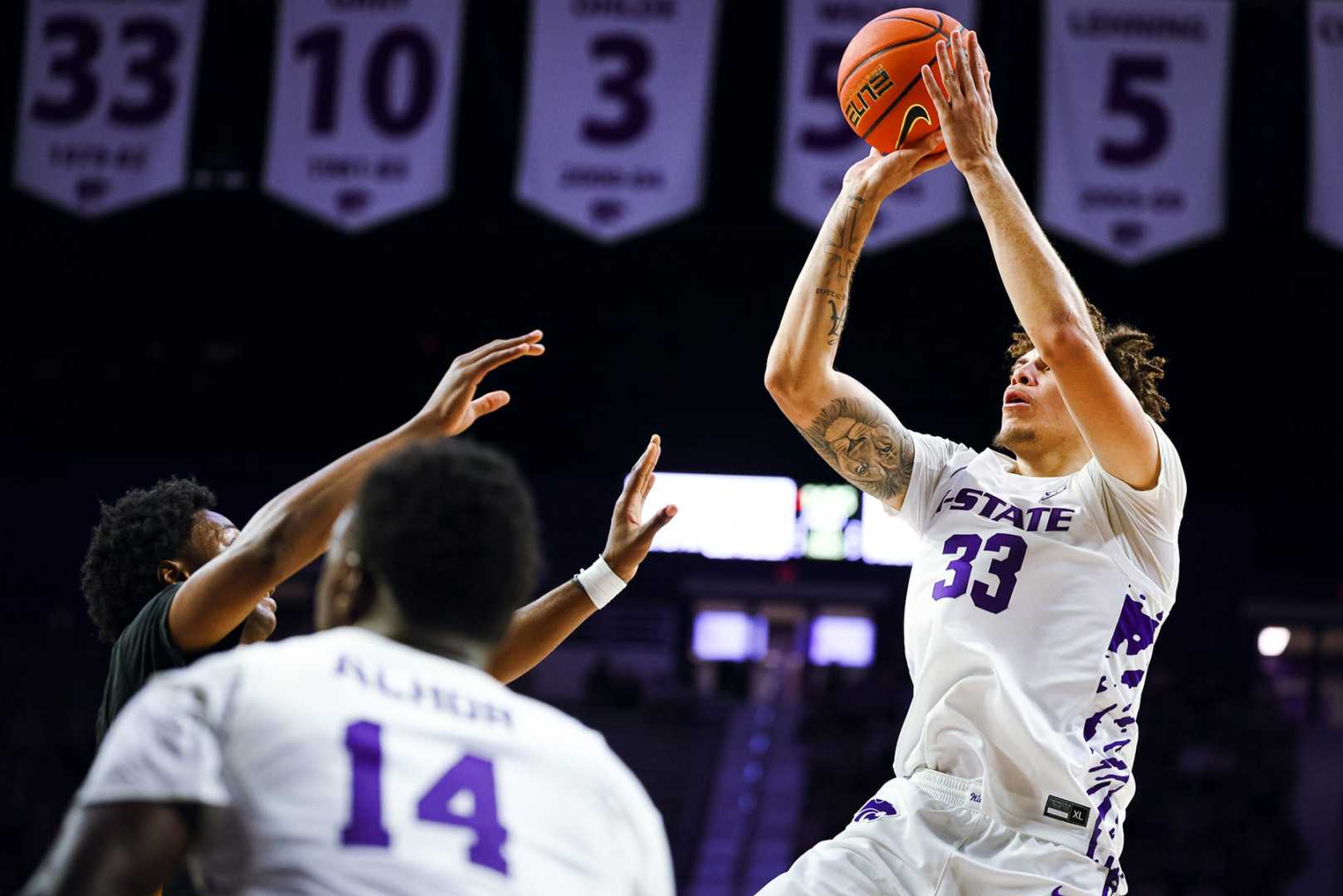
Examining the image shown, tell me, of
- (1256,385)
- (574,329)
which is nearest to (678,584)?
(574,329)

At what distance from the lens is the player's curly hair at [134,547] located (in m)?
3.43

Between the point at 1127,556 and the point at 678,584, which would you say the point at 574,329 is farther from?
the point at 1127,556

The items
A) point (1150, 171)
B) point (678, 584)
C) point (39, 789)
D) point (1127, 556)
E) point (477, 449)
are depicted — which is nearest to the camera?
point (477, 449)

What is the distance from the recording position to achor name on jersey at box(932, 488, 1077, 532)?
11.4 feet

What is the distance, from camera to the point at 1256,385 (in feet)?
56.5

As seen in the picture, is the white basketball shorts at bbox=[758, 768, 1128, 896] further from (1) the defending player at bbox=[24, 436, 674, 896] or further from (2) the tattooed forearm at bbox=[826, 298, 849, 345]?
(1) the defending player at bbox=[24, 436, 674, 896]

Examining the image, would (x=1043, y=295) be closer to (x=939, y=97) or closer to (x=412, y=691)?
(x=939, y=97)

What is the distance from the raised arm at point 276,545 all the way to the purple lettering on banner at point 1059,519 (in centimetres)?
147

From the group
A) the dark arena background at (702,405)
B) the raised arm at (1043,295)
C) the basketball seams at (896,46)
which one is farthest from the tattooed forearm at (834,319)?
the dark arena background at (702,405)

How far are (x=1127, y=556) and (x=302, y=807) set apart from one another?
7.61ft

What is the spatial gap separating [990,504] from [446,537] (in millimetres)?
2006

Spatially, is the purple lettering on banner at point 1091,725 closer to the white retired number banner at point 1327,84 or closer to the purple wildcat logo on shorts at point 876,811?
the purple wildcat logo on shorts at point 876,811

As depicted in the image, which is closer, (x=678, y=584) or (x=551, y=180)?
(x=551, y=180)

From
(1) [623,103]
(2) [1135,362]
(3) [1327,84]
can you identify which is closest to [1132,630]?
(2) [1135,362]
